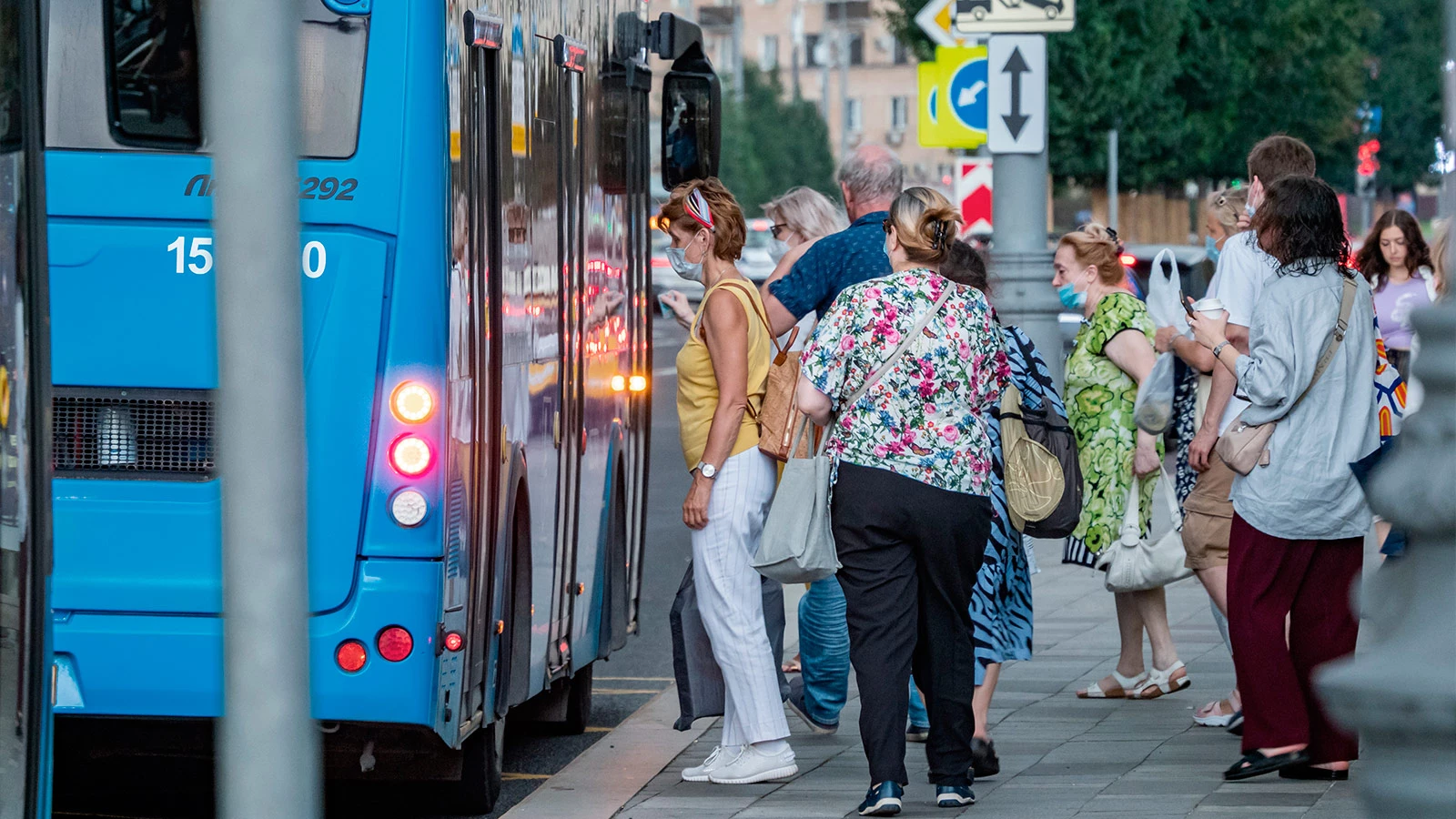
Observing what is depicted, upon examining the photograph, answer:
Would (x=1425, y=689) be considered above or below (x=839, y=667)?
above

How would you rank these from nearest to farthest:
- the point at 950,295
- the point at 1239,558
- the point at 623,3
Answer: the point at 950,295, the point at 1239,558, the point at 623,3

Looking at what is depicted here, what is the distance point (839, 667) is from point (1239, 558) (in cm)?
164

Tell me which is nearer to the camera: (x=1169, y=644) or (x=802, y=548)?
(x=802, y=548)

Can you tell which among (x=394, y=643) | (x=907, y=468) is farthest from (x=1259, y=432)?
(x=394, y=643)

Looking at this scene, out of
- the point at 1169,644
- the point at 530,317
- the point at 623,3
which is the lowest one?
the point at 1169,644

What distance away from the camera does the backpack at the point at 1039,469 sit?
6.82 m

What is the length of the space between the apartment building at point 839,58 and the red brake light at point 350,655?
9788 centimetres

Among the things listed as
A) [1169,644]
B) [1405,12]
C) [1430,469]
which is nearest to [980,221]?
[1169,644]

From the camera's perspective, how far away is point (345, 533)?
572 centimetres

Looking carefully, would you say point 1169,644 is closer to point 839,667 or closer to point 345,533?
point 839,667

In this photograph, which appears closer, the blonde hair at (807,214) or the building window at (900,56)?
the blonde hair at (807,214)

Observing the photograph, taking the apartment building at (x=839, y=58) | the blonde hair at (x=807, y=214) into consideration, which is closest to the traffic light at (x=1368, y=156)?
the blonde hair at (x=807, y=214)

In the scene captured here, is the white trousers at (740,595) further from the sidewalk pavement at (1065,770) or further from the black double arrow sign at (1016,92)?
the black double arrow sign at (1016,92)

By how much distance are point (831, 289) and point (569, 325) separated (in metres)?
0.97
